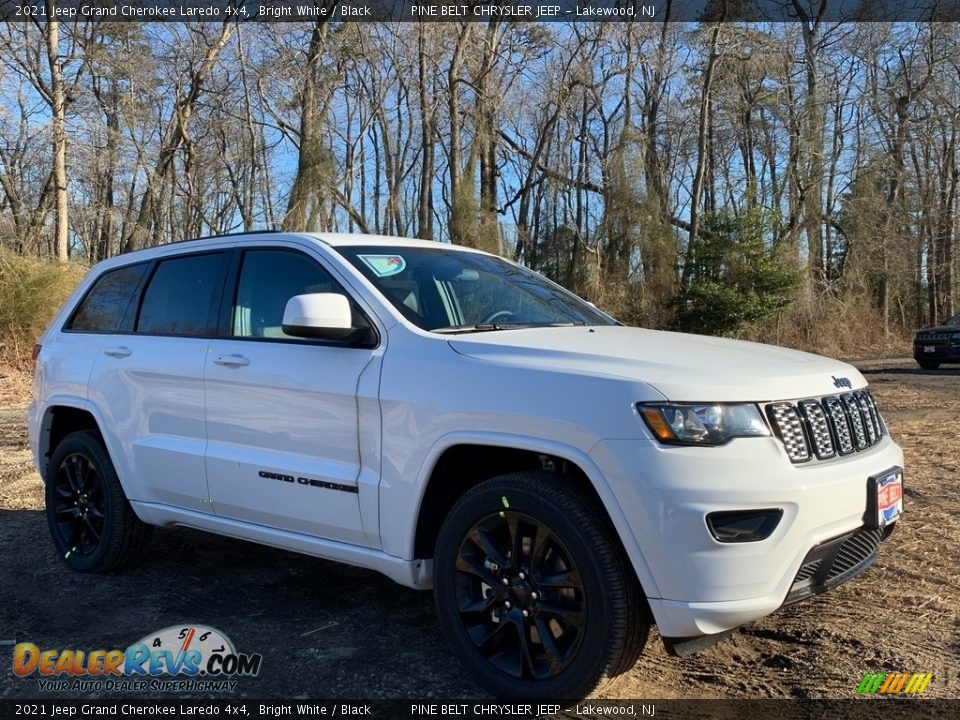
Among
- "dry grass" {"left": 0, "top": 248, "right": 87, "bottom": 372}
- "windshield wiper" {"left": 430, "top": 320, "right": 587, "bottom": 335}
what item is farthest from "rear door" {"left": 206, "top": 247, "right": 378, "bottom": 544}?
"dry grass" {"left": 0, "top": 248, "right": 87, "bottom": 372}

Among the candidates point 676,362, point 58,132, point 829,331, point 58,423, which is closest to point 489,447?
point 676,362

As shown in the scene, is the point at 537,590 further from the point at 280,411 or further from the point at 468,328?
the point at 280,411

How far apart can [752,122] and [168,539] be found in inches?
1280

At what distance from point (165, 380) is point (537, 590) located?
2350mm

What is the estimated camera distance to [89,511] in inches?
191

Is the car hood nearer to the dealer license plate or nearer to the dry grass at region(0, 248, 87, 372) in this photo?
the dealer license plate

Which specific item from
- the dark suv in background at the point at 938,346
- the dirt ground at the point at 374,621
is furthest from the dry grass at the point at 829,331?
the dirt ground at the point at 374,621

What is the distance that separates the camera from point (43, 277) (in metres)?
17.2

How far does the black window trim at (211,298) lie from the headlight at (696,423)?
95.8 inches

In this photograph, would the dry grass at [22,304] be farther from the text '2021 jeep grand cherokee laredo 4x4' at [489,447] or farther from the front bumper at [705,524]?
the front bumper at [705,524]

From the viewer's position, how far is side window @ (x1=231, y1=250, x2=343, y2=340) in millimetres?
3979

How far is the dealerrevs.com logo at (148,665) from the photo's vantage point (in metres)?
3.43

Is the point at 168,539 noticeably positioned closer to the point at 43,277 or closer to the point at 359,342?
the point at 359,342

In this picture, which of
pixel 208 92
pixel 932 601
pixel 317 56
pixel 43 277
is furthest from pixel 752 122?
pixel 932 601
